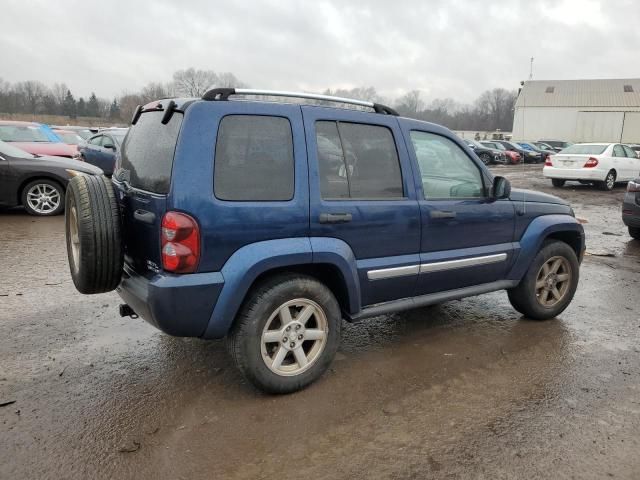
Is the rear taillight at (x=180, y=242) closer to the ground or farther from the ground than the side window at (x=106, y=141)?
closer to the ground

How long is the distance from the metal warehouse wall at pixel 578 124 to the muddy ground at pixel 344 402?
6416 centimetres

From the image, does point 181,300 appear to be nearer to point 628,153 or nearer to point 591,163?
point 591,163

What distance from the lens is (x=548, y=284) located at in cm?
470

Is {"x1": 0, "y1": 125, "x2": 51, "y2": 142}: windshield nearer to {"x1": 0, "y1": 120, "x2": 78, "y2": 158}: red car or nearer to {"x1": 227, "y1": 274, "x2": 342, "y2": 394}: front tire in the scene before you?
{"x1": 0, "y1": 120, "x2": 78, "y2": 158}: red car

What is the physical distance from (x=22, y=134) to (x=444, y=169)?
12.0 metres

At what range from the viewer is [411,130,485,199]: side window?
3.81 meters

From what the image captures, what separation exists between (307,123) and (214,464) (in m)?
2.11

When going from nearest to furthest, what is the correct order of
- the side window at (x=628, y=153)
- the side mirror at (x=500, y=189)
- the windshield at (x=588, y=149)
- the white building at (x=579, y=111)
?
1. the side mirror at (x=500, y=189)
2. the windshield at (x=588, y=149)
3. the side window at (x=628, y=153)
4. the white building at (x=579, y=111)

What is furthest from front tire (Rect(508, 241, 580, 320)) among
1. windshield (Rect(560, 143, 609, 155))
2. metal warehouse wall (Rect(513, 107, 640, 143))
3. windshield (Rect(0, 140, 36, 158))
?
metal warehouse wall (Rect(513, 107, 640, 143))

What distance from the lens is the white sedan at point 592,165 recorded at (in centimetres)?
1656

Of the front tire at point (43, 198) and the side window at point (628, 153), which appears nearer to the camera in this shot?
the front tire at point (43, 198)

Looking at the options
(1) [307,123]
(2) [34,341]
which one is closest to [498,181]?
(1) [307,123]

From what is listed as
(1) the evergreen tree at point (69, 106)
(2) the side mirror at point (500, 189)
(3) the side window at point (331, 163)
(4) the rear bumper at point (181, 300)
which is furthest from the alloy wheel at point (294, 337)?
(1) the evergreen tree at point (69, 106)

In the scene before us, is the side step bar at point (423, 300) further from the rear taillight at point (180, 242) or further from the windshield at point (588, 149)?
the windshield at point (588, 149)
